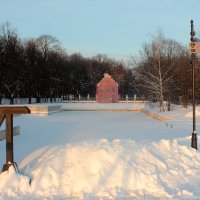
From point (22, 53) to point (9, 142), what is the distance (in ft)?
242

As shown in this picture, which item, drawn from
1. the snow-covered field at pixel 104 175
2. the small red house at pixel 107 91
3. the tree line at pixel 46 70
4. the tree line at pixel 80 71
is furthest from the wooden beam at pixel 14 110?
the small red house at pixel 107 91

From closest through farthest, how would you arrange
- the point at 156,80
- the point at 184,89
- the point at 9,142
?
the point at 9,142 → the point at 184,89 → the point at 156,80

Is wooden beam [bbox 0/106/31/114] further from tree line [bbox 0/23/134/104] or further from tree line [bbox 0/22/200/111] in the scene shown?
tree line [bbox 0/23/134/104]

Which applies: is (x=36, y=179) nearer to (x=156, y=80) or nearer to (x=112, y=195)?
(x=112, y=195)

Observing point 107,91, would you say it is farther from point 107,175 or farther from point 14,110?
point 107,175

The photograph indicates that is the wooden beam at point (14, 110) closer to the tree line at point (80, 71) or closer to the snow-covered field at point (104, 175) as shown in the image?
the snow-covered field at point (104, 175)

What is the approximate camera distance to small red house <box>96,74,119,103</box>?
305 feet

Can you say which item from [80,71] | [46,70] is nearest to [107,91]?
[46,70]

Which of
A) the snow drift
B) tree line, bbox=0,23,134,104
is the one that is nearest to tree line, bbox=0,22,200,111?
tree line, bbox=0,23,134,104

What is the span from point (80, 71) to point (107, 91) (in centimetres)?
2619

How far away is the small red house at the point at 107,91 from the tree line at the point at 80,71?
5.73 metres

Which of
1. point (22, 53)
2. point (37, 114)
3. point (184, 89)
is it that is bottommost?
point (37, 114)

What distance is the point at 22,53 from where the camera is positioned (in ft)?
266

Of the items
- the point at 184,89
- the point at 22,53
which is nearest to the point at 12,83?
the point at 22,53
